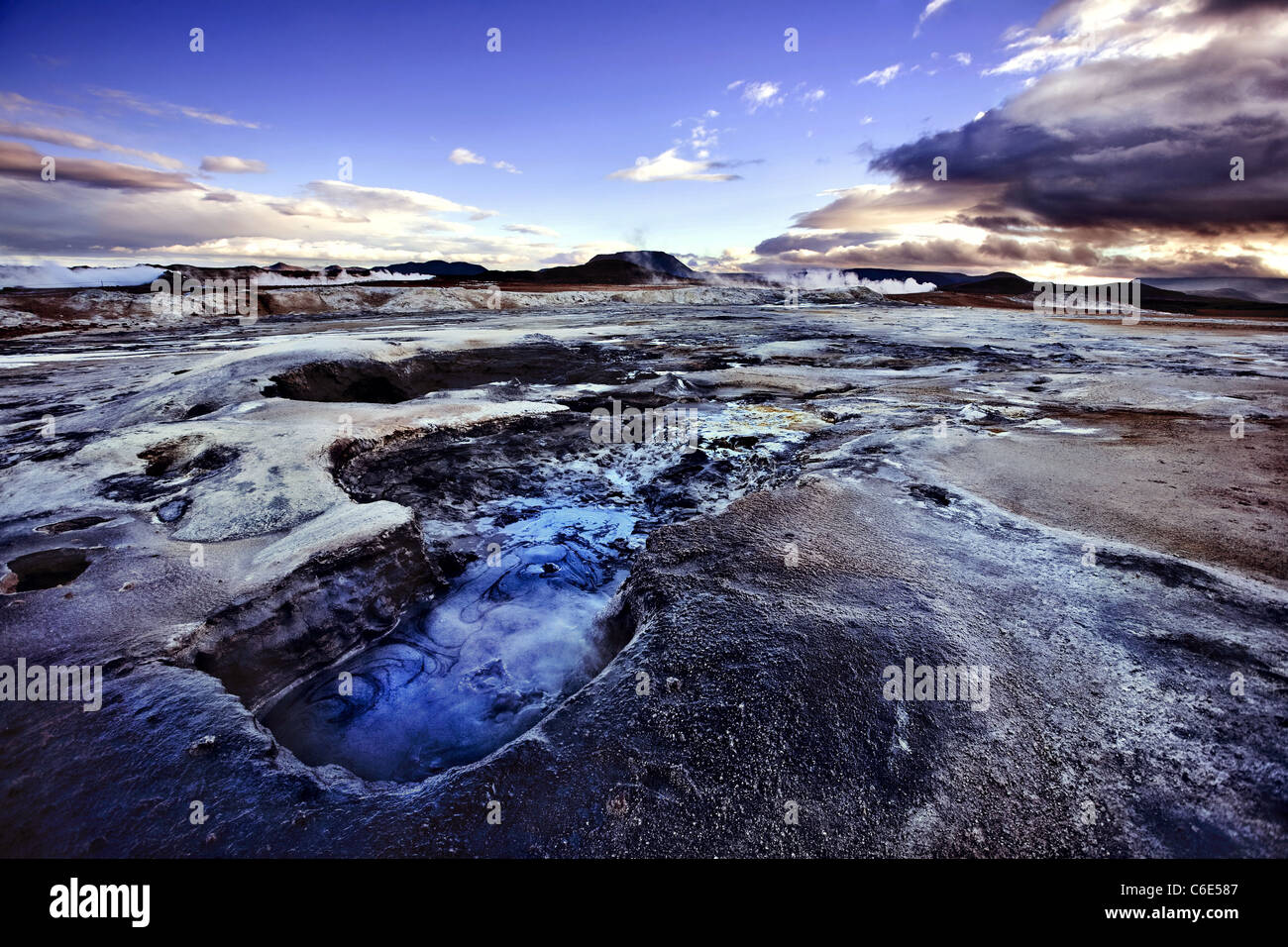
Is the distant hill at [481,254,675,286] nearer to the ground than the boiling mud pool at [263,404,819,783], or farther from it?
farther from it

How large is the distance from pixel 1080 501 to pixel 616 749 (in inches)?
151

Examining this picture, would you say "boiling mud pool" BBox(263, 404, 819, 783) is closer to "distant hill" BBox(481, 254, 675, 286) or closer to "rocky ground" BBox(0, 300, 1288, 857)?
"rocky ground" BBox(0, 300, 1288, 857)

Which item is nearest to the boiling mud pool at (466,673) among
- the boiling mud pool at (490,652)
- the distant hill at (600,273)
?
the boiling mud pool at (490,652)

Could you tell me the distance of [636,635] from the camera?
2639 mm

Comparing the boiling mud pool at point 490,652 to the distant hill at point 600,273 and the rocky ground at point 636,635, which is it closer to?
the rocky ground at point 636,635

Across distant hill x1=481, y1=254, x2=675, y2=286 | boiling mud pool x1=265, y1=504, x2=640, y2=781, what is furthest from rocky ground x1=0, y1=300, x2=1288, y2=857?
distant hill x1=481, y1=254, x2=675, y2=286

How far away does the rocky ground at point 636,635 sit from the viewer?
1.76 meters

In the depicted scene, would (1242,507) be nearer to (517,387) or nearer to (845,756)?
(845,756)

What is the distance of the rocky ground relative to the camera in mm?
1758

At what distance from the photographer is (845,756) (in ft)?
6.35

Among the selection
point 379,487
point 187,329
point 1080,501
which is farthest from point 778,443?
point 187,329

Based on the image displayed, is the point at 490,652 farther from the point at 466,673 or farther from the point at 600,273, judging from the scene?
the point at 600,273

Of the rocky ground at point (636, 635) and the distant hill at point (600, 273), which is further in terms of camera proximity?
the distant hill at point (600, 273)

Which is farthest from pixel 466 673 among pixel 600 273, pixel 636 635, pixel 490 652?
pixel 600 273
